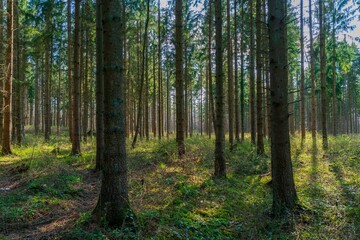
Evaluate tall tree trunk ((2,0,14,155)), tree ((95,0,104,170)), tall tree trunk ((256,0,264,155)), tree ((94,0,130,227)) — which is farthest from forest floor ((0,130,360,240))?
tall tree trunk ((2,0,14,155))

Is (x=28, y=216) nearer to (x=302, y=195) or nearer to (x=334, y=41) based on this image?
(x=302, y=195)

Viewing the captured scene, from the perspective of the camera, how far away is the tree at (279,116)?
505 cm

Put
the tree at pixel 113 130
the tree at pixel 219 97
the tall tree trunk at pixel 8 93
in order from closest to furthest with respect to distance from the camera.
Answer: the tree at pixel 113 130 < the tree at pixel 219 97 < the tall tree trunk at pixel 8 93

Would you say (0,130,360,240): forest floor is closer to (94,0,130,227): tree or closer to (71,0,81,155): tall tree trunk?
(94,0,130,227): tree

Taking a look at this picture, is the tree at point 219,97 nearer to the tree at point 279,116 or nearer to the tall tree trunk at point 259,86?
the tree at point 279,116

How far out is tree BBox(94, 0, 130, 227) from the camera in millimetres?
4043

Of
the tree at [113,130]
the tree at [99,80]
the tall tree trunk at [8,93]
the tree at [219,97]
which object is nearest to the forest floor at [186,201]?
the tree at [113,130]

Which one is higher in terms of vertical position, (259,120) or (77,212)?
(259,120)

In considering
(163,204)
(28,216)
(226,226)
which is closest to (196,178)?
(163,204)

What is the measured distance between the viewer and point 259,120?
420 inches

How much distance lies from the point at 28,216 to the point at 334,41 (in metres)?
20.4

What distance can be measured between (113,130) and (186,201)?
8.04 feet

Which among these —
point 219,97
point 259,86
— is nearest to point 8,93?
point 219,97

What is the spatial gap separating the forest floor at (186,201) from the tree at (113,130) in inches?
13.6
